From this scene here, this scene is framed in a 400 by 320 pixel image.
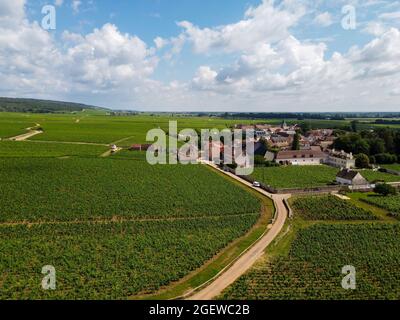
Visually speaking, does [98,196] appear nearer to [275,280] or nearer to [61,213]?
[61,213]

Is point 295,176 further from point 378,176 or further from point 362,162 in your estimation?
point 362,162

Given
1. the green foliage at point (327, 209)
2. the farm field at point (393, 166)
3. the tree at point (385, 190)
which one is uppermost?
the farm field at point (393, 166)

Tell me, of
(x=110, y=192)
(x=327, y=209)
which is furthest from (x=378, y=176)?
(x=110, y=192)

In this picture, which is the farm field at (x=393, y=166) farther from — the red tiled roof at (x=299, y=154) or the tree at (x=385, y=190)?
the tree at (x=385, y=190)

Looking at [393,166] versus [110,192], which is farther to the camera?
[393,166]

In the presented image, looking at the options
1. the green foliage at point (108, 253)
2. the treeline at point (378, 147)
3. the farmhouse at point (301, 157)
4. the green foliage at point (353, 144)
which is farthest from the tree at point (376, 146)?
the green foliage at point (108, 253)

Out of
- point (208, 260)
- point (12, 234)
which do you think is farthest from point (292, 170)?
point (12, 234)
